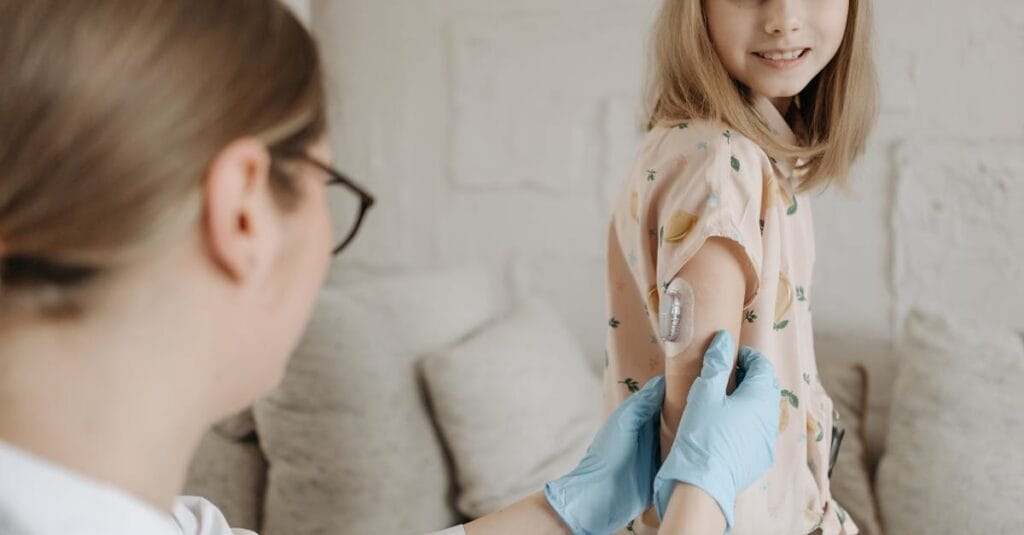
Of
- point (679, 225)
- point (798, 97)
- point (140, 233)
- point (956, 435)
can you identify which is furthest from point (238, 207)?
point (956, 435)

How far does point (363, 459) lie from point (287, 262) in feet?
4.26

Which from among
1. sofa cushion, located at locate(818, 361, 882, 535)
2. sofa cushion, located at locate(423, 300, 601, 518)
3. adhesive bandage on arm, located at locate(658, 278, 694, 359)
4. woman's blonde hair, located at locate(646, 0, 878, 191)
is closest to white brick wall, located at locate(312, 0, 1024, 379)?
sofa cushion, located at locate(818, 361, 882, 535)

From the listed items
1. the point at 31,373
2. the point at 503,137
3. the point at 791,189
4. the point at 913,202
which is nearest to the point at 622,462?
the point at 791,189

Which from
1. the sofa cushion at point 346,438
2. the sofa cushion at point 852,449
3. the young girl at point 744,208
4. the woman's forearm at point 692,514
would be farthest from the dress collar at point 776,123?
the sofa cushion at point 852,449

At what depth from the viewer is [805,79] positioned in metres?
1.20

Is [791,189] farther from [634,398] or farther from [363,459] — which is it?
[363,459]

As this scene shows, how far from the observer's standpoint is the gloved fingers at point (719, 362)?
1.01 m

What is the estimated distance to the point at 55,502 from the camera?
636 mm

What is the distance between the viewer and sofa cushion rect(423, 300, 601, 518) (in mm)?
2096

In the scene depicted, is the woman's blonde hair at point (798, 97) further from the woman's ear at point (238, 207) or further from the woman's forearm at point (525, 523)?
the woman's ear at point (238, 207)

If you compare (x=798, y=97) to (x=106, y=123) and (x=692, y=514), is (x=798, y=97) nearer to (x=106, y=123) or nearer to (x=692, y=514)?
(x=692, y=514)

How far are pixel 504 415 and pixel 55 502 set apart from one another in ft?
5.06

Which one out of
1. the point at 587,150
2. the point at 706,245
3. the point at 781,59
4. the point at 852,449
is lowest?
the point at 852,449

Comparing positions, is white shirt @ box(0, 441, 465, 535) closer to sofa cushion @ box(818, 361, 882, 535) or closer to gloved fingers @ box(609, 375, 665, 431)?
gloved fingers @ box(609, 375, 665, 431)
